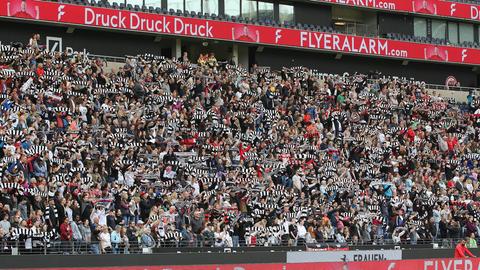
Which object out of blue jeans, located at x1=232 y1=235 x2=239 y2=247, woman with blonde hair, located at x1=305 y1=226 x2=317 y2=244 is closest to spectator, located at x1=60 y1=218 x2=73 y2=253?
blue jeans, located at x1=232 y1=235 x2=239 y2=247

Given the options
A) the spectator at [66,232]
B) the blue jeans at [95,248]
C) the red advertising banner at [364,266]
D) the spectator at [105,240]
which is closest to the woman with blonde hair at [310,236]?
the red advertising banner at [364,266]

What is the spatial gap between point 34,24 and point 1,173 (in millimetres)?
14704

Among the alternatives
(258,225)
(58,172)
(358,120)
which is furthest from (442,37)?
(58,172)

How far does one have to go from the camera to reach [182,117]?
37.0 metres

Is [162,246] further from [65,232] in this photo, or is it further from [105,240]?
[65,232]

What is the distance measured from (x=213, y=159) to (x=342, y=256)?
5.56 m

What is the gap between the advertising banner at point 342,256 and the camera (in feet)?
104

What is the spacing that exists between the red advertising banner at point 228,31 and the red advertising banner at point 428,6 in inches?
64.5

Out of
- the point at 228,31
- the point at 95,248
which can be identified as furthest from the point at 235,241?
the point at 228,31

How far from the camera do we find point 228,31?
47.2 m

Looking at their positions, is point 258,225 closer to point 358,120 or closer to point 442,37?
point 358,120

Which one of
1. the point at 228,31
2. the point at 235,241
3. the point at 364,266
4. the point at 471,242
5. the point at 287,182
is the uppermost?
the point at 228,31

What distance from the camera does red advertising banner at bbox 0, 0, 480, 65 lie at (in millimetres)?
41734

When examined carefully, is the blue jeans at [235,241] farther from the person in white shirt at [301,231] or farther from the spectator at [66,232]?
the spectator at [66,232]
